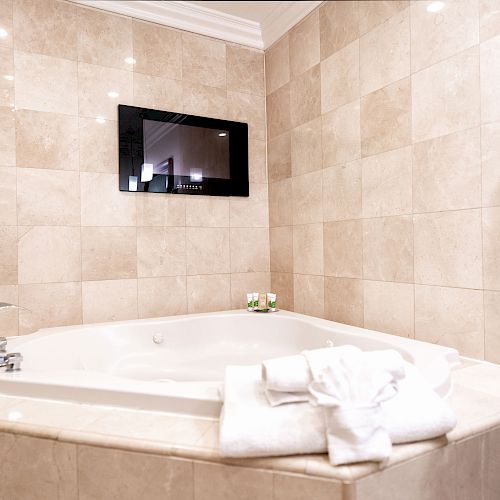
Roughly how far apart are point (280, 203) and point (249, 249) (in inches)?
12.5

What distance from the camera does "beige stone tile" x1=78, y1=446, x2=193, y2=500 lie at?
80 cm

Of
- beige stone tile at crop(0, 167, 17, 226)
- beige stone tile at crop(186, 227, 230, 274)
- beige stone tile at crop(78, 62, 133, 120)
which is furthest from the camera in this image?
beige stone tile at crop(186, 227, 230, 274)

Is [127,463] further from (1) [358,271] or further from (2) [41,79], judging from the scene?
(2) [41,79]

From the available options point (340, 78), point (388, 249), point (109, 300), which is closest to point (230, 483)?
point (388, 249)

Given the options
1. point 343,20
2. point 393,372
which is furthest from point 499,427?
point 343,20

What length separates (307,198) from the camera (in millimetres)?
2059

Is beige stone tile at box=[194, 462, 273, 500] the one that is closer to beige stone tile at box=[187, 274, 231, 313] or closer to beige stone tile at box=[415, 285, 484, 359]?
beige stone tile at box=[415, 285, 484, 359]

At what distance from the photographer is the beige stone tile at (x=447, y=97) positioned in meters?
1.31

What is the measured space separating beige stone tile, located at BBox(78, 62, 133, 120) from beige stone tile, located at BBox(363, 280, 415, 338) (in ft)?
4.77

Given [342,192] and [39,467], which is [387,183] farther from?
[39,467]

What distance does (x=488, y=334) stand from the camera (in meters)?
1.29

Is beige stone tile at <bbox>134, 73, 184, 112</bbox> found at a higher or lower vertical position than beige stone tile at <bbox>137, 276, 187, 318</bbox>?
higher

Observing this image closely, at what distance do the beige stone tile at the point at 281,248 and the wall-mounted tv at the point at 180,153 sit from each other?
11.5 inches

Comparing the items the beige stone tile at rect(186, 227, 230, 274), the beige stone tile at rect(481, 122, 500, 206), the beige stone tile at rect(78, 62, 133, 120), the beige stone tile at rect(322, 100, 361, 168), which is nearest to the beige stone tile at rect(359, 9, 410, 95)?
the beige stone tile at rect(322, 100, 361, 168)
